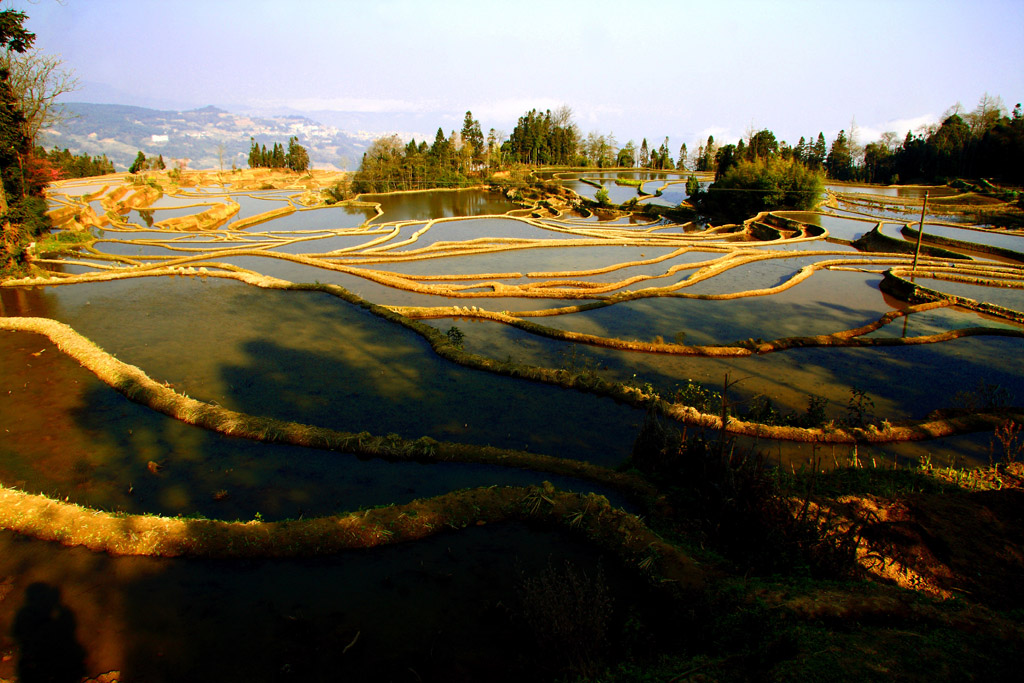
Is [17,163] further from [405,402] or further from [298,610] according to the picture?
[298,610]

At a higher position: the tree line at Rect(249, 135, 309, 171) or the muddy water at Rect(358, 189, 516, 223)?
the tree line at Rect(249, 135, 309, 171)

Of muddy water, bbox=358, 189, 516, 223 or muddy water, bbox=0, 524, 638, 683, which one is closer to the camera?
muddy water, bbox=0, 524, 638, 683

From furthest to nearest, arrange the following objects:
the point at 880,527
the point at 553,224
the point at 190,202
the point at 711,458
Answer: the point at 190,202 < the point at 553,224 < the point at 711,458 < the point at 880,527

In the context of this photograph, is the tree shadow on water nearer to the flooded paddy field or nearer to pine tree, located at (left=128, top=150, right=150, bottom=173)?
the flooded paddy field


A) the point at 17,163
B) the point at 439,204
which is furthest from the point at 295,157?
the point at 17,163

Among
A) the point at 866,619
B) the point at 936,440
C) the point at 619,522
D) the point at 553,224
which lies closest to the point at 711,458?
the point at 619,522

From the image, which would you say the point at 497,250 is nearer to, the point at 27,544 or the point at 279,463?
the point at 279,463

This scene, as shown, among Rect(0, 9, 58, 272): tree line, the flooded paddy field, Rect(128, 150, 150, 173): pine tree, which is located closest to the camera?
the flooded paddy field

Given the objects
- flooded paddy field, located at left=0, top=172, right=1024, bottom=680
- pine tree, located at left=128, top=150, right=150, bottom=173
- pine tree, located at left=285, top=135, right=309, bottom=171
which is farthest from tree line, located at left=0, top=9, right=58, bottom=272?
pine tree, located at left=285, top=135, right=309, bottom=171

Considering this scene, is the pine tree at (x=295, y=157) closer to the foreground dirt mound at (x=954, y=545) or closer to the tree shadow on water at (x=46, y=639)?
the tree shadow on water at (x=46, y=639)
